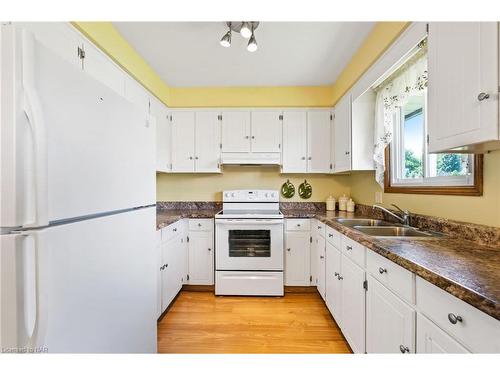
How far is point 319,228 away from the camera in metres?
2.40

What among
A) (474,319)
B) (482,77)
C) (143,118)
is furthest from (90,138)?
(482,77)

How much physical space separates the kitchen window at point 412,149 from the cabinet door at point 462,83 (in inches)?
14.3

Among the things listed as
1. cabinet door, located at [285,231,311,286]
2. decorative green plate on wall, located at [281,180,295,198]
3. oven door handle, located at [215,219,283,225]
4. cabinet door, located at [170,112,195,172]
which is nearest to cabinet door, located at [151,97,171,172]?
cabinet door, located at [170,112,195,172]

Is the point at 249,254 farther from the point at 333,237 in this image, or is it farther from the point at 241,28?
the point at 241,28

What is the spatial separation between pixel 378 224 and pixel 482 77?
4.54ft

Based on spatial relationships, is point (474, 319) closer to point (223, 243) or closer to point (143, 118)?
point (143, 118)

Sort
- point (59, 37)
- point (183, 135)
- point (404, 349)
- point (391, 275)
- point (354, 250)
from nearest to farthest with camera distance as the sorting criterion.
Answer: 1. point (404, 349)
2. point (391, 275)
3. point (59, 37)
4. point (354, 250)
5. point (183, 135)

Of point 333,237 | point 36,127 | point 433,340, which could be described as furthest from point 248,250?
point 36,127

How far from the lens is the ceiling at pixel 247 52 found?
1.74 metres

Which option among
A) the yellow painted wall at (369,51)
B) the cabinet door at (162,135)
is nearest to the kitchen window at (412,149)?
the yellow painted wall at (369,51)

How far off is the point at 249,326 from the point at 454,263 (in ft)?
5.32

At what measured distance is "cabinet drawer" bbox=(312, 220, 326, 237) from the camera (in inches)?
89.4

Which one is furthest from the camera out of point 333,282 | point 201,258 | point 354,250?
point 201,258
